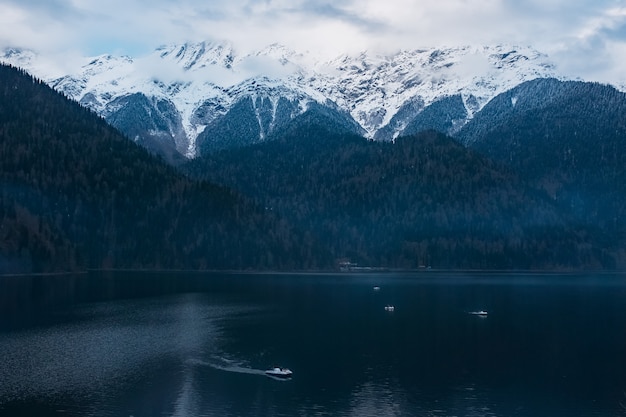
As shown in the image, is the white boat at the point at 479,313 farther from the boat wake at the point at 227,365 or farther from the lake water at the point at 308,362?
the boat wake at the point at 227,365

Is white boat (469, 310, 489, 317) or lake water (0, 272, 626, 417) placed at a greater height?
white boat (469, 310, 489, 317)

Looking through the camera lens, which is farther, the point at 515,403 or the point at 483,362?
the point at 483,362

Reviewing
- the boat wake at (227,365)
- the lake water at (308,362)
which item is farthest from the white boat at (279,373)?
the boat wake at (227,365)

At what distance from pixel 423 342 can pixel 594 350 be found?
27.8 meters

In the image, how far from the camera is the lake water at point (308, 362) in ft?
306

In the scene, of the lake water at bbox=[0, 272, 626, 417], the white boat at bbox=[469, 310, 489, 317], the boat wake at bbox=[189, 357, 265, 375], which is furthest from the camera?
the white boat at bbox=[469, 310, 489, 317]

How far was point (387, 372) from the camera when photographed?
365ft

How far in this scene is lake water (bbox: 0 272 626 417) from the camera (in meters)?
93.2

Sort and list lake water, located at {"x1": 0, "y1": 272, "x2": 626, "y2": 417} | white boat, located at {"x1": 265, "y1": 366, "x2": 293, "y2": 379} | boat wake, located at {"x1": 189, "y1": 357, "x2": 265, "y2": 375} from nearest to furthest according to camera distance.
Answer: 1. lake water, located at {"x1": 0, "y1": 272, "x2": 626, "y2": 417}
2. white boat, located at {"x1": 265, "y1": 366, "x2": 293, "y2": 379}
3. boat wake, located at {"x1": 189, "y1": 357, "x2": 265, "y2": 375}

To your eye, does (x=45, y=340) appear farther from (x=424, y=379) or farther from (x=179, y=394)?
(x=424, y=379)

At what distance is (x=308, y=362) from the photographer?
119 m

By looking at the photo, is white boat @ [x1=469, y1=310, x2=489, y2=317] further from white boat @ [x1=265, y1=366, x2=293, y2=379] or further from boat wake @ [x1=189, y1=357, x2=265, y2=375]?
white boat @ [x1=265, y1=366, x2=293, y2=379]

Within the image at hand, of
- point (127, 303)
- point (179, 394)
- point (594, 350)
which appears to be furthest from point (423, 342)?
point (127, 303)

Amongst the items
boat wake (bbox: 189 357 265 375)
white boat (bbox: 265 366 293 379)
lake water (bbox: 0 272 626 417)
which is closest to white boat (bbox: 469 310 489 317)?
lake water (bbox: 0 272 626 417)
